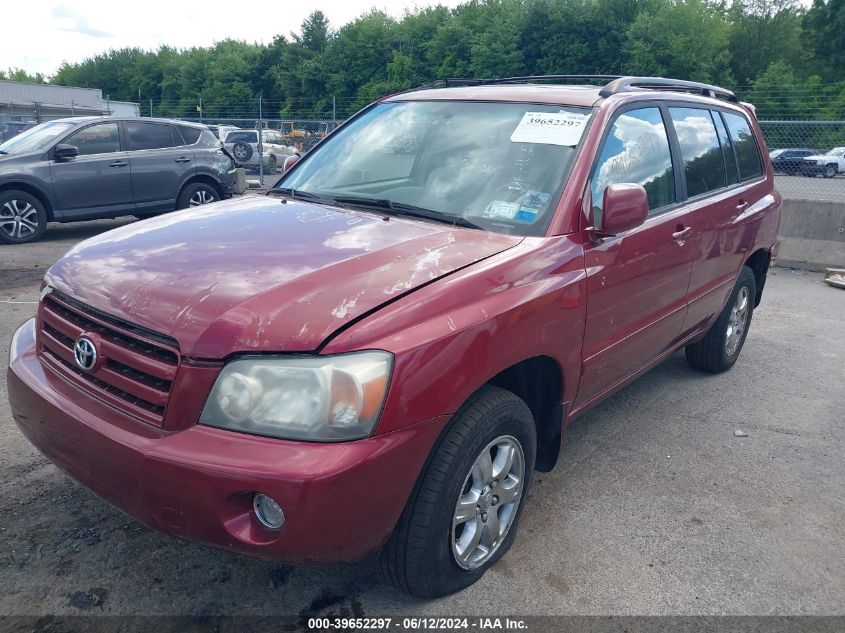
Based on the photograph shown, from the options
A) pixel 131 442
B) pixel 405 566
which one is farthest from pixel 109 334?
pixel 405 566

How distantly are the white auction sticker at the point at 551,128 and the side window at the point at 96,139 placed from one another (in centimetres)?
839

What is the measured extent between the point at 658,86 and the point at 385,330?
9.07 ft

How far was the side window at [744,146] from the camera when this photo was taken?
15.2 ft

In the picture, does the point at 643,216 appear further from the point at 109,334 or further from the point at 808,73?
the point at 808,73

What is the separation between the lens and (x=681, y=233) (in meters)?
3.59

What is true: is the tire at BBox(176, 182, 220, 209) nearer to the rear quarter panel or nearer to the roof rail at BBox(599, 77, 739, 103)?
the roof rail at BBox(599, 77, 739, 103)

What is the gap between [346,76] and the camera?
55.6 metres

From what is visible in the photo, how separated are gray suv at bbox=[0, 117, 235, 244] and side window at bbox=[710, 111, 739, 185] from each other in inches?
323

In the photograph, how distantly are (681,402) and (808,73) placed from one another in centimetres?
5426

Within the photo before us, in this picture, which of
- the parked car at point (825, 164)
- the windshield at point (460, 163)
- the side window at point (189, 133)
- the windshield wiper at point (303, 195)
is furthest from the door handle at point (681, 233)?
the parked car at point (825, 164)

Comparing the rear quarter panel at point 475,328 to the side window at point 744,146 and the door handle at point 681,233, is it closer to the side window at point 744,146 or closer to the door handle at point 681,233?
the door handle at point 681,233

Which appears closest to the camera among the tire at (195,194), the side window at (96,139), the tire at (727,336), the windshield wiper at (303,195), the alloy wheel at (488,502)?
the alloy wheel at (488,502)

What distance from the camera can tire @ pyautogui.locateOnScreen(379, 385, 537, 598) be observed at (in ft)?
7.24

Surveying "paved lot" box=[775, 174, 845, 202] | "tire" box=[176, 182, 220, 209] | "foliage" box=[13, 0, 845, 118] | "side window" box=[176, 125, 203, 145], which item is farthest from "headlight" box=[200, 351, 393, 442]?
"foliage" box=[13, 0, 845, 118]
